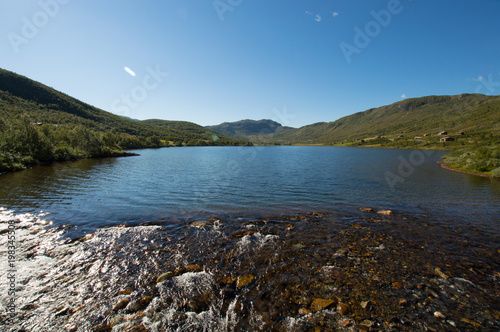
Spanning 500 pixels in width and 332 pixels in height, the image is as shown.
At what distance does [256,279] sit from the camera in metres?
9.84

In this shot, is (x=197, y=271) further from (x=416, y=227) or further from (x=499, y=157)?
(x=499, y=157)

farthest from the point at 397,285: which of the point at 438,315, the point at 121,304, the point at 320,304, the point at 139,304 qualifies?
the point at 121,304

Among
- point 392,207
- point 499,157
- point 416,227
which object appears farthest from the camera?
point 499,157

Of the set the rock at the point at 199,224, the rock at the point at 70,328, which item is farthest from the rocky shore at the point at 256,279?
the rock at the point at 199,224

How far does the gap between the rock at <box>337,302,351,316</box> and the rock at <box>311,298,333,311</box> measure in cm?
35

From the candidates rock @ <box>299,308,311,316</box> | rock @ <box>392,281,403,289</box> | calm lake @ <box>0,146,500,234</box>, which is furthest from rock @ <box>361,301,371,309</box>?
calm lake @ <box>0,146,500,234</box>

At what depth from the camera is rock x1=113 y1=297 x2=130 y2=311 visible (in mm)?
8199

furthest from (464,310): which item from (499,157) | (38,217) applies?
(499,157)

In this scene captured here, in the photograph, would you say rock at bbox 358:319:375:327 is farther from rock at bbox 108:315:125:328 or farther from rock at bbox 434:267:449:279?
rock at bbox 108:315:125:328

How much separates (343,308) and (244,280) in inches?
177

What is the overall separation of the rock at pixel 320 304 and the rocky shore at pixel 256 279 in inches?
2.3

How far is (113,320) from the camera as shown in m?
7.55

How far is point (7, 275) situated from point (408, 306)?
19015 mm

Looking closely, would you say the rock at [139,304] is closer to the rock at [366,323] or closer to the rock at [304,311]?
the rock at [304,311]
